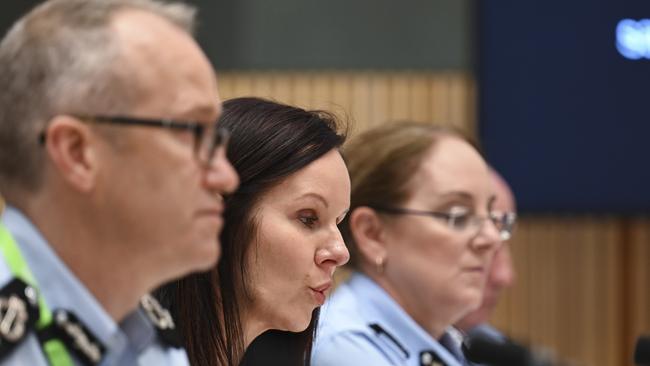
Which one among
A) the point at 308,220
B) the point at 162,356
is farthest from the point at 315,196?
the point at 162,356

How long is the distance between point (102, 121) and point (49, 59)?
98 millimetres

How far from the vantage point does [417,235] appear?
9.20 feet

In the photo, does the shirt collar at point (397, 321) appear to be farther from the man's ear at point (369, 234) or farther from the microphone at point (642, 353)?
the microphone at point (642, 353)

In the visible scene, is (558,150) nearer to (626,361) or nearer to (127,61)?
(626,361)

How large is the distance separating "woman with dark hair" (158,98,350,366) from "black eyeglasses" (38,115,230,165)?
71 centimetres

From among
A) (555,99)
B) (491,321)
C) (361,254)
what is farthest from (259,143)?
(491,321)

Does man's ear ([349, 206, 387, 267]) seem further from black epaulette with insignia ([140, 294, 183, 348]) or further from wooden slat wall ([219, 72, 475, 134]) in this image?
wooden slat wall ([219, 72, 475, 134])

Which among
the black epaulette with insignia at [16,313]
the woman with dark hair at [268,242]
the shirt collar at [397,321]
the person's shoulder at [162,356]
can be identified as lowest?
the shirt collar at [397,321]

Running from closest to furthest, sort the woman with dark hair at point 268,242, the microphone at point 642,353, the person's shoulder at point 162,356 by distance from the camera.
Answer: the person's shoulder at point 162,356 → the microphone at point 642,353 → the woman with dark hair at point 268,242

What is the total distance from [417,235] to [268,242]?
696 mm

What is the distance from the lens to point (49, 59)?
142 centimetres

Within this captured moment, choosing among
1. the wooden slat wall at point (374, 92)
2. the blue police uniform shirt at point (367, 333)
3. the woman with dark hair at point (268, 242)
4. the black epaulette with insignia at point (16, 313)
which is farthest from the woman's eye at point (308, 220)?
the wooden slat wall at point (374, 92)

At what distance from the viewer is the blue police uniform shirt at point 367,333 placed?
8.32ft

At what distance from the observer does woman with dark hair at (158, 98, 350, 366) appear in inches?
85.7
